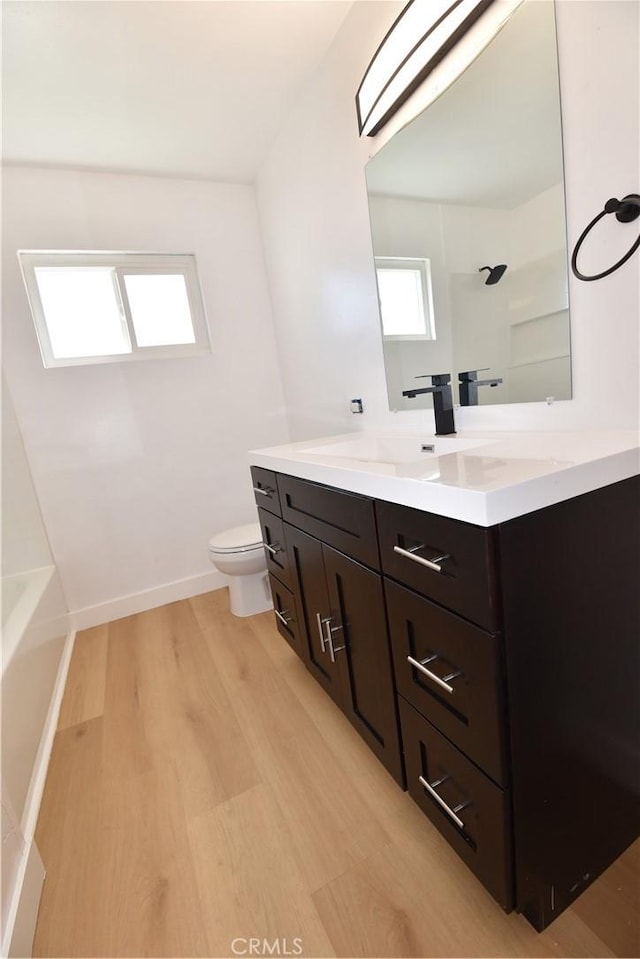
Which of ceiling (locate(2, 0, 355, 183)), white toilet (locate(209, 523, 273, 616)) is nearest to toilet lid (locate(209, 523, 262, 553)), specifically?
white toilet (locate(209, 523, 273, 616))

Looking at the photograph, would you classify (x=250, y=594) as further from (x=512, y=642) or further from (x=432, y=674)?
(x=512, y=642)

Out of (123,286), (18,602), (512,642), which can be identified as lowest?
(18,602)

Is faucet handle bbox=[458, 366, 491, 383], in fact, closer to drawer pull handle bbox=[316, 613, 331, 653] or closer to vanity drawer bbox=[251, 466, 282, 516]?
vanity drawer bbox=[251, 466, 282, 516]

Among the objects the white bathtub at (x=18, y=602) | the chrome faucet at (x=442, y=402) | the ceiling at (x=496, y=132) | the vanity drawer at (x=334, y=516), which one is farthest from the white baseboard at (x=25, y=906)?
the ceiling at (x=496, y=132)

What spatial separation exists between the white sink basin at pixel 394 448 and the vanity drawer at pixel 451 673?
1.37ft

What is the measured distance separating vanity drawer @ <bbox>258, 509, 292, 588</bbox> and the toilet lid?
1.27 feet

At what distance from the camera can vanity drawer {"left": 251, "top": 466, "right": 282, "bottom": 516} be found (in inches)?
59.1

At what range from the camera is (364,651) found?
107 cm

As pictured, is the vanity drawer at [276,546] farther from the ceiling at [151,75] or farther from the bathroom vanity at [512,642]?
the ceiling at [151,75]

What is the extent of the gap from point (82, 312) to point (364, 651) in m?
2.37

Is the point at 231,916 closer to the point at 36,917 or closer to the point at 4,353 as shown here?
the point at 36,917

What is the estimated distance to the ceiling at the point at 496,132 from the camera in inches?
36.9

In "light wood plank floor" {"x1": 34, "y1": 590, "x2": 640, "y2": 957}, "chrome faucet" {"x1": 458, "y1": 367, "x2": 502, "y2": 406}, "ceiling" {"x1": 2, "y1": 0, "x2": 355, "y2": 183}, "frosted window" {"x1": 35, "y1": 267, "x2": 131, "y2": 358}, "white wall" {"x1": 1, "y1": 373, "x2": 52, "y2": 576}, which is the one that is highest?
"ceiling" {"x1": 2, "y1": 0, "x2": 355, "y2": 183}

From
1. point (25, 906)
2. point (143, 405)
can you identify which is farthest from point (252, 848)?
point (143, 405)
